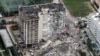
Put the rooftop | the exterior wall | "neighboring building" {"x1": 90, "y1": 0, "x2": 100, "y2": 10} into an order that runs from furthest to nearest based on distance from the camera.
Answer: "neighboring building" {"x1": 90, "y1": 0, "x2": 100, "y2": 10}
the rooftop
the exterior wall

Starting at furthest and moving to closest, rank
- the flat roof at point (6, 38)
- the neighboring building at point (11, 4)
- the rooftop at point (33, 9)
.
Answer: the neighboring building at point (11, 4) → the flat roof at point (6, 38) → the rooftop at point (33, 9)

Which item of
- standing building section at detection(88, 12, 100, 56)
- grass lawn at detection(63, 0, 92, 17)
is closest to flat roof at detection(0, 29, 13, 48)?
standing building section at detection(88, 12, 100, 56)

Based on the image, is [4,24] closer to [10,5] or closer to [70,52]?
[10,5]

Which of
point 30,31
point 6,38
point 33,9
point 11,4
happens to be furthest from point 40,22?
point 11,4

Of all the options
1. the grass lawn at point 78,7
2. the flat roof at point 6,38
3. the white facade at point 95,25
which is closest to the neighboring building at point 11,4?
the flat roof at point 6,38

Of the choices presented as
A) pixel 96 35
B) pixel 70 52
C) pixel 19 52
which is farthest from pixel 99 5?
pixel 19 52

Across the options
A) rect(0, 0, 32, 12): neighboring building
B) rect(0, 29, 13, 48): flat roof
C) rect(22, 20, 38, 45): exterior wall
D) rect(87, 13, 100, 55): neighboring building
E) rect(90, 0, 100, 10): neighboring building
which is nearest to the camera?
rect(22, 20, 38, 45): exterior wall

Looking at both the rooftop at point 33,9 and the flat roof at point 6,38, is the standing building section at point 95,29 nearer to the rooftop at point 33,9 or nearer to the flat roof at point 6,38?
the rooftop at point 33,9

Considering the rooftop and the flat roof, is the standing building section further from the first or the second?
the flat roof
